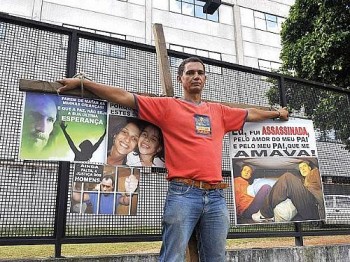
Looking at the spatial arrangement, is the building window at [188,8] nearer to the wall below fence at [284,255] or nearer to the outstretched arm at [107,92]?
the wall below fence at [284,255]

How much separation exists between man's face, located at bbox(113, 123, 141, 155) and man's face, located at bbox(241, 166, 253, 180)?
1.32 metres

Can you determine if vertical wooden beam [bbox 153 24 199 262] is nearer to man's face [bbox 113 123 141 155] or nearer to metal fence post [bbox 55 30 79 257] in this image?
man's face [bbox 113 123 141 155]

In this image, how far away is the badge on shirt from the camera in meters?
2.72

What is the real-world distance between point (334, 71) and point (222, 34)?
12.9 meters

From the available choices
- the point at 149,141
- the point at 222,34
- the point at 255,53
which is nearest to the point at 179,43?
the point at 222,34

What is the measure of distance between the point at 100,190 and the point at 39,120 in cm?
79

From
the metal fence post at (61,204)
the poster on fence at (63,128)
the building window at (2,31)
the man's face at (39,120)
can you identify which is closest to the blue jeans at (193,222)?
the poster on fence at (63,128)

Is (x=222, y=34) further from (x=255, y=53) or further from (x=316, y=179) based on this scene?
(x=316, y=179)

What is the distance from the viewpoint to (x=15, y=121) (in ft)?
10.8

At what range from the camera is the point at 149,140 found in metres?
3.05

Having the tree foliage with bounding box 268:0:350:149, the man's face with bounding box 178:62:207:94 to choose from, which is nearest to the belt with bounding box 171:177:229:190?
the man's face with bounding box 178:62:207:94

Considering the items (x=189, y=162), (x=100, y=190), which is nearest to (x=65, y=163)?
(x=100, y=190)

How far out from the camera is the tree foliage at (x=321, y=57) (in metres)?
5.06

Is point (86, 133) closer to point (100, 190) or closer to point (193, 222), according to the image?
point (100, 190)
